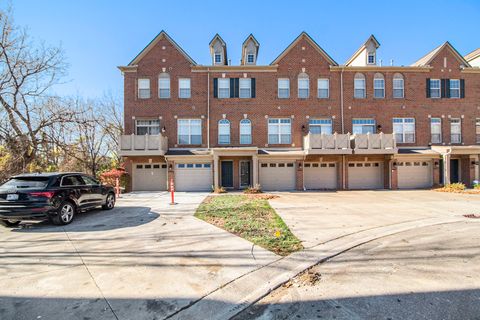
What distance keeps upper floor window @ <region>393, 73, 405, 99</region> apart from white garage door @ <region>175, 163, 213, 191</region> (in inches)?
649

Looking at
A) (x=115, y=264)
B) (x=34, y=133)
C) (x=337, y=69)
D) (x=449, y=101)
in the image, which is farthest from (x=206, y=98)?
(x=449, y=101)

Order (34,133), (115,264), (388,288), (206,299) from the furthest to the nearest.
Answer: (34,133), (115,264), (388,288), (206,299)

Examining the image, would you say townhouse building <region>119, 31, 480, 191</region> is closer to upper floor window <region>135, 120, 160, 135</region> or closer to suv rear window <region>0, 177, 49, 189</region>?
upper floor window <region>135, 120, 160, 135</region>

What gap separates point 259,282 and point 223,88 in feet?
55.4

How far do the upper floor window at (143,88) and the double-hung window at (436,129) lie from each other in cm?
2336

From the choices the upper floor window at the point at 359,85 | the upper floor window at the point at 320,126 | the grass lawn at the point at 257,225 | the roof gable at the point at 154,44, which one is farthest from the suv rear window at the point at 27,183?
the upper floor window at the point at 359,85

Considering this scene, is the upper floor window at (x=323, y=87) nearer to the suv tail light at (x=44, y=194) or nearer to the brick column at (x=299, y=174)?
the brick column at (x=299, y=174)

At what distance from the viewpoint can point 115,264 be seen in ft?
14.4

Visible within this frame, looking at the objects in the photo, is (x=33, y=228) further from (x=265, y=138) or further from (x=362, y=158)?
(x=362, y=158)

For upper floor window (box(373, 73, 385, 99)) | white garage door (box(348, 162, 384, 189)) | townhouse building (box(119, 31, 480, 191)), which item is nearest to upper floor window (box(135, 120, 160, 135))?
townhouse building (box(119, 31, 480, 191))

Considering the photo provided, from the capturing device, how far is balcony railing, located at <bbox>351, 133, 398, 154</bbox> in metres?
17.1

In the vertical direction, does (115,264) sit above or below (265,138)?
below

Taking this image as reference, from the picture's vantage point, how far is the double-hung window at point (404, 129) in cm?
1889

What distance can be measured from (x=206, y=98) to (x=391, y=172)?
15699 mm
